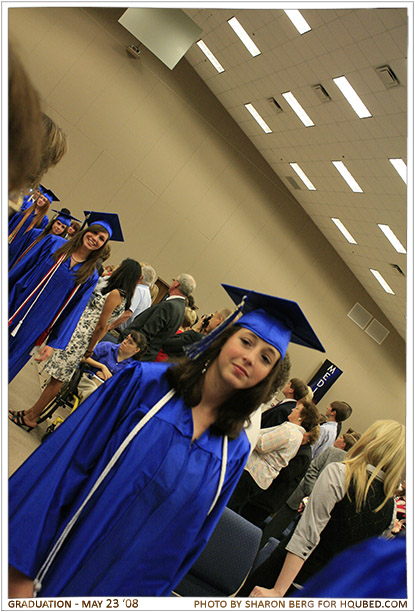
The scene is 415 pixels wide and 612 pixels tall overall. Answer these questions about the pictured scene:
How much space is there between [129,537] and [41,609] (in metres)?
0.27

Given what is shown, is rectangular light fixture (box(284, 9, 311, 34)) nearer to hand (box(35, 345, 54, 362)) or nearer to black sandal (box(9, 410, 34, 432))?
hand (box(35, 345, 54, 362))

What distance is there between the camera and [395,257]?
8.64 m

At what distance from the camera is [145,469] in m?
1.29

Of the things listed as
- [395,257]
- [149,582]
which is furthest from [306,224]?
[149,582]

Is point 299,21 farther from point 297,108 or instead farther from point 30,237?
point 30,237

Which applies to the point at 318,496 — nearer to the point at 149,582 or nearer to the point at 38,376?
the point at 149,582

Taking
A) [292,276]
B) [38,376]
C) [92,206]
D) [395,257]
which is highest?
[395,257]

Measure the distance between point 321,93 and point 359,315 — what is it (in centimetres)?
583

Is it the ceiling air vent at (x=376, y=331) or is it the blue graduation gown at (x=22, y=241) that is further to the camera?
the ceiling air vent at (x=376, y=331)

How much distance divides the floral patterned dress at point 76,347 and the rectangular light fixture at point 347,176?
586 cm

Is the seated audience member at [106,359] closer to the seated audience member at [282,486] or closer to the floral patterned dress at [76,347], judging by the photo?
the floral patterned dress at [76,347]

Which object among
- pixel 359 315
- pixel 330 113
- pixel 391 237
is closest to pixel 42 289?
pixel 330 113

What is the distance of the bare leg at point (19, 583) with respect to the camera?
1.18m

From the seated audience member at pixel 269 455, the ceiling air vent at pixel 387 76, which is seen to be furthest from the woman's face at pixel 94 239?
the ceiling air vent at pixel 387 76
